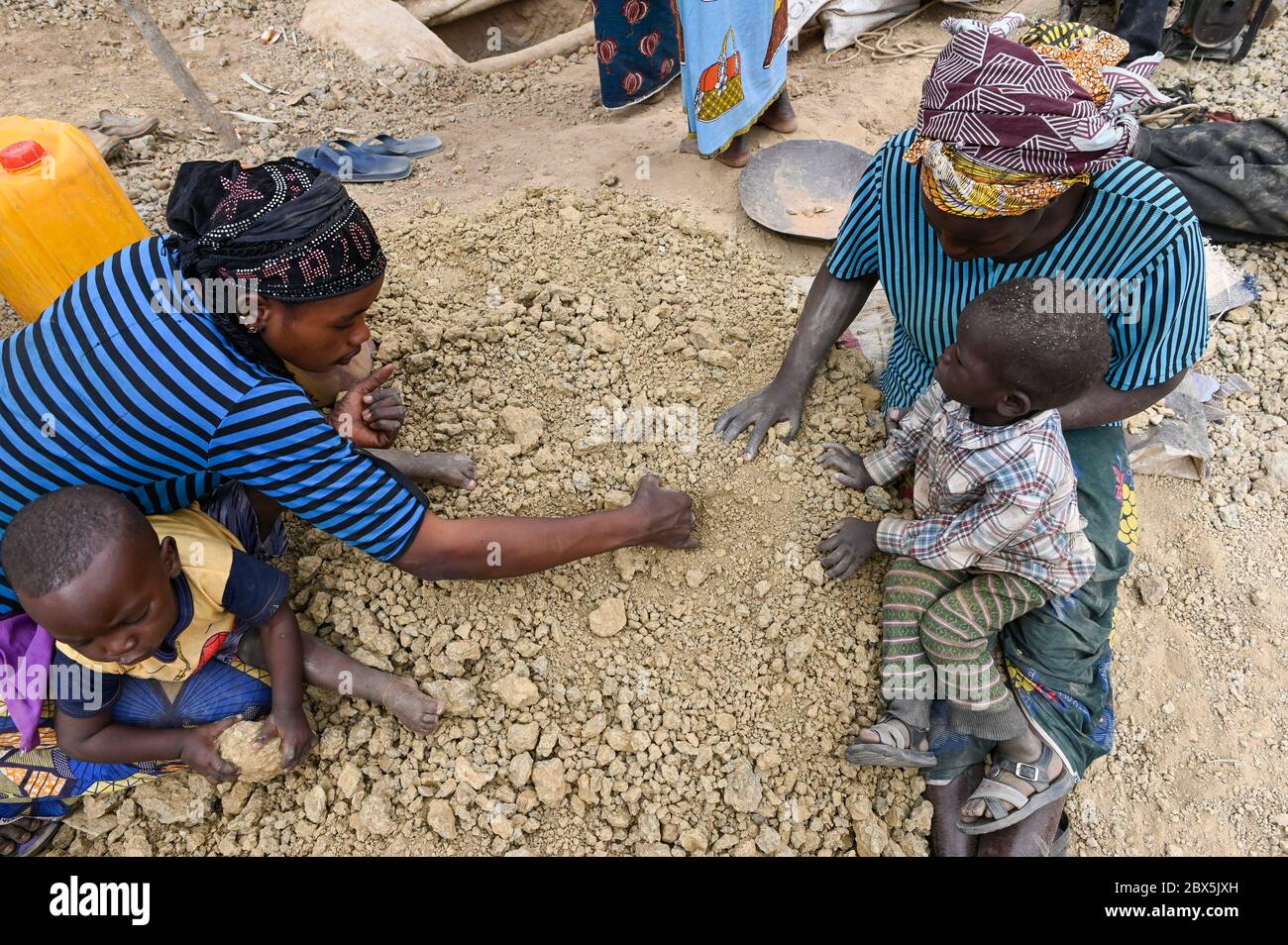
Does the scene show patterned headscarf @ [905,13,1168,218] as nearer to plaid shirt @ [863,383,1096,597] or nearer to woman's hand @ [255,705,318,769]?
plaid shirt @ [863,383,1096,597]

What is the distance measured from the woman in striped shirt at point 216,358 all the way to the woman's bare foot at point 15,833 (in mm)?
577

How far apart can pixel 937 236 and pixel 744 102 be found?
1.65 metres

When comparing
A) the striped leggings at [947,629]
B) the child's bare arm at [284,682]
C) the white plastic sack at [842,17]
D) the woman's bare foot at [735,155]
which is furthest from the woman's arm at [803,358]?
the white plastic sack at [842,17]

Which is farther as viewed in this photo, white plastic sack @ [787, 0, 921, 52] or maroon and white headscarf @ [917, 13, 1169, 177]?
white plastic sack @ [787, 0, 921, 52]

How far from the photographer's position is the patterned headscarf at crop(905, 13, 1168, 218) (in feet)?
4.51

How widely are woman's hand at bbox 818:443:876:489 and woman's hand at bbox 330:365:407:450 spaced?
1.14 meters

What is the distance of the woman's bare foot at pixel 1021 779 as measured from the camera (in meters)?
1.73

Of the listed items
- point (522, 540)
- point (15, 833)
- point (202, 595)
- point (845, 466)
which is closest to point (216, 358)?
Result: point (202, 595)

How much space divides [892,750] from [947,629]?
0.29 meters

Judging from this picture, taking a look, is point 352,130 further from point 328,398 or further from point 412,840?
point 412,840

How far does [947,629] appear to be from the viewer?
67.9 inches

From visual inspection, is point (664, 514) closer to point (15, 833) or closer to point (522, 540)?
point (522, 540)

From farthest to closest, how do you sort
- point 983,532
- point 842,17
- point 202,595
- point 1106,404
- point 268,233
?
point 842,17, point 1106,404, point 983,532, point 202,595, point 268,233

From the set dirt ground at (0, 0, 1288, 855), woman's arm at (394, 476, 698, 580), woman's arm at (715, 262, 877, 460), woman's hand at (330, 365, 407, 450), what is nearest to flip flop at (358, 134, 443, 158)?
dirt ground at (0, 0, 1288, 855)
